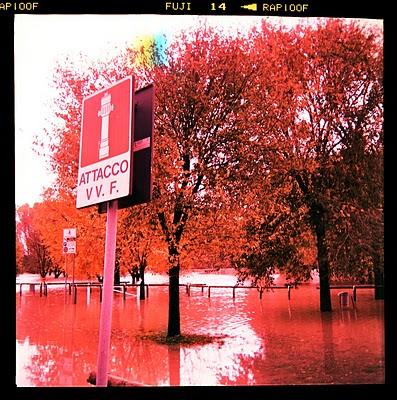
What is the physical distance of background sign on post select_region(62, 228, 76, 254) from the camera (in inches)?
233

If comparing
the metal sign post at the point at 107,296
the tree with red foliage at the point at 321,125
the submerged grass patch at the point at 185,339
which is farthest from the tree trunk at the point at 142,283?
the tree with red foliage at the point at 321,125

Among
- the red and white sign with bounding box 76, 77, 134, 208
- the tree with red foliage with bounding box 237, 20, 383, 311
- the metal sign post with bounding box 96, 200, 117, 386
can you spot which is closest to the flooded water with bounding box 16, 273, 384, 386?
the metal sign post with bounding box 96, 200, 117, 386

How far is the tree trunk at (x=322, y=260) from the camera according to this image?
19.4ft

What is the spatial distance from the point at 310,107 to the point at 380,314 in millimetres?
2369

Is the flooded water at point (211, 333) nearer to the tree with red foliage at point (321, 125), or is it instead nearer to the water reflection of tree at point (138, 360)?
→ the water reflection of tree at point (138, 360)

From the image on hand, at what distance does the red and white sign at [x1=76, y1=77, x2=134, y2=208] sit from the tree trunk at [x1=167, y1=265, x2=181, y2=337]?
1.34 meters

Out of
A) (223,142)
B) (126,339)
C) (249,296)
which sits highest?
(223,142)

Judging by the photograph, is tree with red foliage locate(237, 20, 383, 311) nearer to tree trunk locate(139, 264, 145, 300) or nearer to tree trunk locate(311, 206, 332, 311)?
tree trunk locate(311, 206, 332, 311)

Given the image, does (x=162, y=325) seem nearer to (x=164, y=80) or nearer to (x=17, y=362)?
(x=17, y=362)

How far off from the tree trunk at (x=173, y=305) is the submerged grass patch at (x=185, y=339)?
58 mm

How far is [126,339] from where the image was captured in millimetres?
5668

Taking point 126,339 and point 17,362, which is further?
point 126,339
